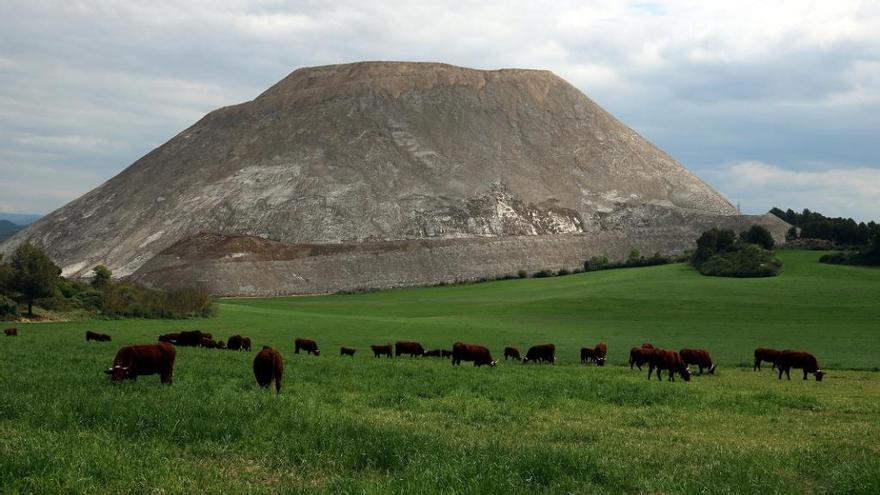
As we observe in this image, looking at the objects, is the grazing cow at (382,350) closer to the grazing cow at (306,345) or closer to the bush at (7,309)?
the grazing cow at (306,345)

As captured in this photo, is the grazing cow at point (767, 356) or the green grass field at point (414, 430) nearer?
the green grass field at point (414, 430)

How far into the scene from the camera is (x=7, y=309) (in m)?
63.8

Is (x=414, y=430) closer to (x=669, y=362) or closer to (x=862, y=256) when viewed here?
(x=669, y=362)

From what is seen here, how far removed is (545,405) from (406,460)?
9063mm

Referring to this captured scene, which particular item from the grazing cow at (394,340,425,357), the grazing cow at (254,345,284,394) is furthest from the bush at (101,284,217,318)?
the grazing cow at (254,345,284,394)

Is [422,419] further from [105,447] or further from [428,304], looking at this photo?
[428,304]

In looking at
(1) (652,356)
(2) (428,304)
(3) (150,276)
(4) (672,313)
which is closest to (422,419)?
(1) (652,356)

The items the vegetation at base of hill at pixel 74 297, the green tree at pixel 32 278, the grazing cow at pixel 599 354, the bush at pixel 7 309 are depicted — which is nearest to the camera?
the grazing cow at pixel 599 354

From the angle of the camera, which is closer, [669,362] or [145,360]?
[145,360]

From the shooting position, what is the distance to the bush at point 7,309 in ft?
208

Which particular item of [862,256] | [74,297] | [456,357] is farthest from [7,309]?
[862,256]

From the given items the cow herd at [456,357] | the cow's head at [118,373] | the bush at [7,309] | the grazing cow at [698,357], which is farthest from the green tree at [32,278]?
the grazing cow at [698,357]

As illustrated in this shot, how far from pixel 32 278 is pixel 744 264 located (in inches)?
3413

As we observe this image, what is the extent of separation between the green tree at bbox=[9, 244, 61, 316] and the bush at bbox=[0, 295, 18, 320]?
5.14 feet
